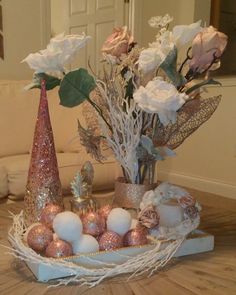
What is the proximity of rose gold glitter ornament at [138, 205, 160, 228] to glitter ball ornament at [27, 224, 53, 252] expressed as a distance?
214 mm

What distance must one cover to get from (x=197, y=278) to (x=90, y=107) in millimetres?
540

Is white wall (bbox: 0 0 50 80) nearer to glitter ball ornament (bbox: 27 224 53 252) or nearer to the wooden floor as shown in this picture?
the wooden floor

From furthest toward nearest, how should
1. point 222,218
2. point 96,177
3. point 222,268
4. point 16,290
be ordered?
point 96,177 → point 222,218 → point 222,268 → point 16,290

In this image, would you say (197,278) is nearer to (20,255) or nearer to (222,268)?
(222,268)

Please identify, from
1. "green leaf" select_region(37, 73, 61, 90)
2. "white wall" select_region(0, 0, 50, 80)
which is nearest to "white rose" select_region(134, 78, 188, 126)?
"green leaf" select_region(37, 73, 61, 90)

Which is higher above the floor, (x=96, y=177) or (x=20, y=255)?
(x=20, y=255)

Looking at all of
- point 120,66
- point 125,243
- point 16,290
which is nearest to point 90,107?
point 120,66

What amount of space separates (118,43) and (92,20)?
10.7ft

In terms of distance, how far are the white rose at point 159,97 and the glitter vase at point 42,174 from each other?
268mm

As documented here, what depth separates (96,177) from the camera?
216 cm

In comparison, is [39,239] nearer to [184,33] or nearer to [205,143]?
[184,33]

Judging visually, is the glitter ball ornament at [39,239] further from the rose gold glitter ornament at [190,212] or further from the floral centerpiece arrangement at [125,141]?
the rose gold glitter ornament at [190,212]

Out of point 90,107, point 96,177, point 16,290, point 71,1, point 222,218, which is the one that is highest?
point 71,1

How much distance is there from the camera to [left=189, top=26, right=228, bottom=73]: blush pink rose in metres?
0.93
